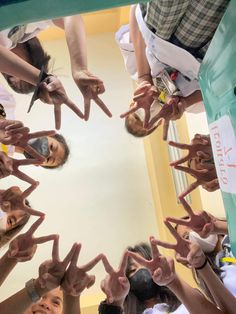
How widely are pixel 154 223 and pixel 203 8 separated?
1499 millimetres

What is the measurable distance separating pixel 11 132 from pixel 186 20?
55 centimetres

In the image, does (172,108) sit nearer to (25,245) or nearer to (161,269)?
(161,269)

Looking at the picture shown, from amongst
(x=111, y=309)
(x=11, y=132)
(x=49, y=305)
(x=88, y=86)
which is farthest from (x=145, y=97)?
(x=49, y=305)

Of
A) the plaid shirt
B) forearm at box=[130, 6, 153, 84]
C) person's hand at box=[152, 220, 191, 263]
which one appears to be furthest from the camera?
forearm at box=[130, 6, 153, 84]

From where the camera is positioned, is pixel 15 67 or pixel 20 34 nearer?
pixel 15 67

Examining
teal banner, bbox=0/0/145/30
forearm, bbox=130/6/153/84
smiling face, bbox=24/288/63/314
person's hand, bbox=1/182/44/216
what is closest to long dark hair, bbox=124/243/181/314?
smiling face, bbox=24/288/63/314

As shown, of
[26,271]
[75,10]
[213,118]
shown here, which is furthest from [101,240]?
[75,10]

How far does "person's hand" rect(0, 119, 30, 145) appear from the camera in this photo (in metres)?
1.04

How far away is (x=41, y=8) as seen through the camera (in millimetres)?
480

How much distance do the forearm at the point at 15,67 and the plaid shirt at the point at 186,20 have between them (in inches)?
13.4

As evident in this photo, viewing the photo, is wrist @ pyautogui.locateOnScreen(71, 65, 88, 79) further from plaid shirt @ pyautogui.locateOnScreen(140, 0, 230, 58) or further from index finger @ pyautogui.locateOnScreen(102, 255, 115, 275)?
index finger @ pyautogui.locateOnScreen(102, 255, 115, 275)

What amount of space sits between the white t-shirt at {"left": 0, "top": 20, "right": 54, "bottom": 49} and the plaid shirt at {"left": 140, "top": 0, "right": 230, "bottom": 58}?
13.8 inches

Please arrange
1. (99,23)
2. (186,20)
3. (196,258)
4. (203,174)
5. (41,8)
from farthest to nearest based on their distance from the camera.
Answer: (99,23) → (203,174) → (196,258) → (186,20) → (41,8)

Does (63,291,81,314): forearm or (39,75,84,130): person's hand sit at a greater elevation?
(39,75,84,130): person's hand
